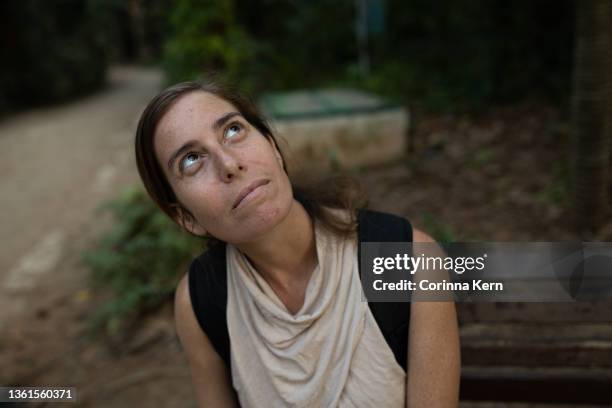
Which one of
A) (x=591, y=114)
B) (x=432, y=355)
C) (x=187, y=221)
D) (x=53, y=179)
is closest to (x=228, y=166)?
(x=187, y=221)

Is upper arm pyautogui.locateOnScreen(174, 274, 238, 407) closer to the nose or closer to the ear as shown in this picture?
the ear

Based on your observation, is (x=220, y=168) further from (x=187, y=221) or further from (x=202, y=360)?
(x=202, y=360)

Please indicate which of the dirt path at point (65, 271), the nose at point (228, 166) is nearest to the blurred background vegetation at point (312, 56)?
the dirt path at point (65, 271)

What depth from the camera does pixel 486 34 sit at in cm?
670

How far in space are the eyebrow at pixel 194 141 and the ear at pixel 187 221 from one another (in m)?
0.17

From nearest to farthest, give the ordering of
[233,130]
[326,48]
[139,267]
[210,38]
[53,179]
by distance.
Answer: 1. [233,130]
2. [139,267]
3. [53,179]
4. [210,38]
5. [326,48]

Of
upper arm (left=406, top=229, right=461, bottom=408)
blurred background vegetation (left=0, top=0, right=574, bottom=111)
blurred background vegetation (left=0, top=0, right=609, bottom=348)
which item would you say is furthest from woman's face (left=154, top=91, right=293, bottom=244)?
blurred background vegetation (left=0, top=0, right=609, bottom=348)

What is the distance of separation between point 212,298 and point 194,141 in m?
0.45

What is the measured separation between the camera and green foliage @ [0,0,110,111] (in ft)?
40.0

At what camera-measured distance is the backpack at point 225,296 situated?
1.46 metres

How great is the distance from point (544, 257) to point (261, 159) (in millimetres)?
855

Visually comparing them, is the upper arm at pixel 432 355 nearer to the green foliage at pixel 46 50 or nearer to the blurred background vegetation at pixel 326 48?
the blurred background vegetation at pixel 326 48

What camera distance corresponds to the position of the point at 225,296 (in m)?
1.59

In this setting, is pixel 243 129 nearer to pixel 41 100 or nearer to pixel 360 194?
pixel 360 194
